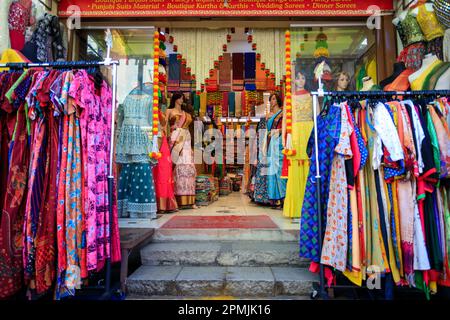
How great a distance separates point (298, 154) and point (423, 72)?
65.5 inches

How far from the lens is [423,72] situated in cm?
276

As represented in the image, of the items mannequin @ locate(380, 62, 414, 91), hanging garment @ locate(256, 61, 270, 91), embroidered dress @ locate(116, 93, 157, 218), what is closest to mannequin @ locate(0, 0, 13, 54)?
embroidered dress @ locate(116, 93, 157, 218)

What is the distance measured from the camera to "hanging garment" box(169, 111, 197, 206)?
4539 millimetres

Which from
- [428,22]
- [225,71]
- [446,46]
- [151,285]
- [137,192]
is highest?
[225,71]

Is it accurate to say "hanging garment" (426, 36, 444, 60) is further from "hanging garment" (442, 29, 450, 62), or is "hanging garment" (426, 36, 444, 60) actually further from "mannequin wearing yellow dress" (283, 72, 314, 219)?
"mannequin wearing yellow dress" (283, 72, 314, 219)

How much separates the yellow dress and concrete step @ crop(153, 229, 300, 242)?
2.27 feet

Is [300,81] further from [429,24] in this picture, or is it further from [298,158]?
[429,24]

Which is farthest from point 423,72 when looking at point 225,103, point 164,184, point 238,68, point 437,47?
point 225,103

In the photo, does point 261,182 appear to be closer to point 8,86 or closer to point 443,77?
point 443,77

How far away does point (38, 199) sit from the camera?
1858mm
